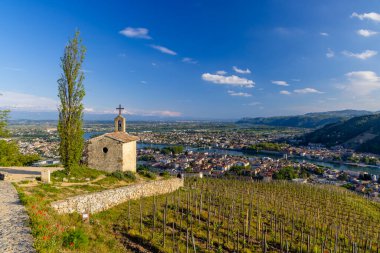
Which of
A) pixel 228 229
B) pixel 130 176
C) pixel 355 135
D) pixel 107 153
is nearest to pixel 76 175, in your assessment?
pixel 107 153

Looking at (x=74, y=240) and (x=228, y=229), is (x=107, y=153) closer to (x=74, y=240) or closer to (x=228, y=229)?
(x=228, y=229)

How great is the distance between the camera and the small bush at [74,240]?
819 cm

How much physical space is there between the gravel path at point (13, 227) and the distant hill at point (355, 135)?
417 ft

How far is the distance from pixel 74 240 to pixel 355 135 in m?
154

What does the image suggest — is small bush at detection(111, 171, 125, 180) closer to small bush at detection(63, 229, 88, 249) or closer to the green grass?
the green grass

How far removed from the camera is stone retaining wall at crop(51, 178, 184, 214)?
1363 cm

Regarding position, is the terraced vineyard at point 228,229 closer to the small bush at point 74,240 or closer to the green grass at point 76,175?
the small bush at point 74,240

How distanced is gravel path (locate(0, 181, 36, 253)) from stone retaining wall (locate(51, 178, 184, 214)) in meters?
1.97

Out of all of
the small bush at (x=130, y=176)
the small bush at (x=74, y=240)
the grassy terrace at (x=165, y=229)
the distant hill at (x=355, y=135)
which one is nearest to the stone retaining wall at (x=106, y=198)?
the grassy terrace at (x=165, y=229)

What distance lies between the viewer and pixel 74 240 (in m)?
8.37

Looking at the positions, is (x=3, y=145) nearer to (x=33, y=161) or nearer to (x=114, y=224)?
(x=33, y=161)

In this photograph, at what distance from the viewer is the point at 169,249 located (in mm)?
12602

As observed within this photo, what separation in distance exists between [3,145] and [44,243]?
24.3 meters

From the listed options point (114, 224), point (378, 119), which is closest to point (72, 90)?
point (114, 224)
